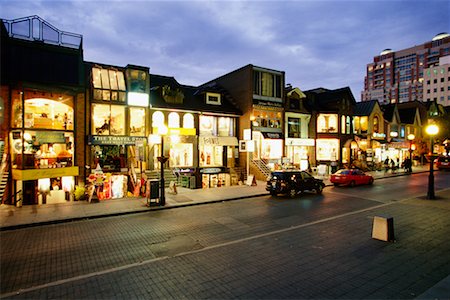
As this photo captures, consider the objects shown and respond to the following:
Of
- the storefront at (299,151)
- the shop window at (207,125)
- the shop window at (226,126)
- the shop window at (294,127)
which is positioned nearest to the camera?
the shop window at (207,125)

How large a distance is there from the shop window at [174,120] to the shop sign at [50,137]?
8500 mm

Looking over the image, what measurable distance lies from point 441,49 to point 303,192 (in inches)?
5601

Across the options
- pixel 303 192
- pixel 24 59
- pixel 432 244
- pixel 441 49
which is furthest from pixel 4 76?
pixel 441 49

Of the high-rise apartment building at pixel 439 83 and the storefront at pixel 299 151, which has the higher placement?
the high-rise apartment building at pixel 439 83

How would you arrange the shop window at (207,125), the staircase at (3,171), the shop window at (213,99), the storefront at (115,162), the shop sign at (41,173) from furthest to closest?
the shop window at (213,99), the shop window at (207,125), the storefront at (115,162), the shop sign at (41,173), the staircase at (3,171)

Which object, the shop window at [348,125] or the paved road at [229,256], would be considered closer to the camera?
the paved road at [229,256]

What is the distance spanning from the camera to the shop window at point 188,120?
24.5m

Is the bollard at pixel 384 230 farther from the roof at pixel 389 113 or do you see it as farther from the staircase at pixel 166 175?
the roof at pixel 389 113

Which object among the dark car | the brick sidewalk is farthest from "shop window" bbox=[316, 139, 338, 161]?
the brick sidewalk

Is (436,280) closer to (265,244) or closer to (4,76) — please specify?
(265,244)

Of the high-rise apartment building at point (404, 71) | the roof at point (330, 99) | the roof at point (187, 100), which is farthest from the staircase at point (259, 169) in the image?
the high-rise apartment building at point (404, 71)

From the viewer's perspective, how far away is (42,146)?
56.3ft

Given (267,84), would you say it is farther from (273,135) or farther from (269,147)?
(269,147)

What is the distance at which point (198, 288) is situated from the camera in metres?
6.37
